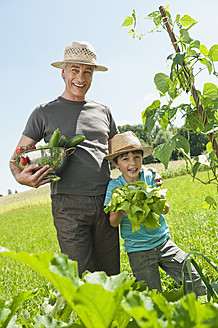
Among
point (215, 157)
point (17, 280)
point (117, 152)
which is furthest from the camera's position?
point (17, 280)

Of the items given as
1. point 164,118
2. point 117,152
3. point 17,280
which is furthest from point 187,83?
point 17,280

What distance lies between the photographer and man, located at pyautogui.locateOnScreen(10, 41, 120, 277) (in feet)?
8.43

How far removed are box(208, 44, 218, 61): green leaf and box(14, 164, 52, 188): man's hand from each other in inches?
50.8

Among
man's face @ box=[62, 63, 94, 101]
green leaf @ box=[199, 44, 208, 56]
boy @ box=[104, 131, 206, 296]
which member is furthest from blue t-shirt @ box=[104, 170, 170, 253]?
green leaf @ box=[199, 44, 208, 56]

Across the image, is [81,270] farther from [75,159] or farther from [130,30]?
[130,30]

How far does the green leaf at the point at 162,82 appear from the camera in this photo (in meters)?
1.66

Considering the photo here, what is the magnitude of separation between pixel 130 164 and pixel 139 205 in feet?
1.85

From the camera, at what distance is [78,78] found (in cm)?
257

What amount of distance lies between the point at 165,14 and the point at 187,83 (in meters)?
0.36

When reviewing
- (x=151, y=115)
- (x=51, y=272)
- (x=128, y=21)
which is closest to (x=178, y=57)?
(x=151, y=115)

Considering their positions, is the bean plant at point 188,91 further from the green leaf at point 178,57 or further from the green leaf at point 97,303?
the green leaf at point 97,303

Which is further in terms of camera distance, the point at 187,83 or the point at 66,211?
→ the point at 66,211

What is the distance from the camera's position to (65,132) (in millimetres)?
2607

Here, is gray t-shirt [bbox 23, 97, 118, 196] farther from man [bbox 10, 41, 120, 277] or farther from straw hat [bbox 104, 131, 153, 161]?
straw hat [bbox 104, 131, 153, 161]
